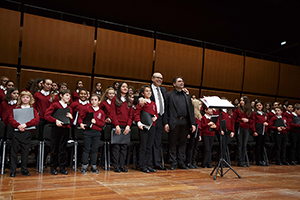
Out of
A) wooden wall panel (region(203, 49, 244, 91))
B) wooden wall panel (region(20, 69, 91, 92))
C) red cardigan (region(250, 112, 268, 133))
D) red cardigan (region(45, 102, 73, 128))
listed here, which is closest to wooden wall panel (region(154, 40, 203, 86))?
wooden wall panel (region(203, 49, 244, 91))

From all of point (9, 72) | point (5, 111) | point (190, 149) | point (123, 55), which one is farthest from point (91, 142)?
point (123, 55)

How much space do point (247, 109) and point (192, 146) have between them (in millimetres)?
1662

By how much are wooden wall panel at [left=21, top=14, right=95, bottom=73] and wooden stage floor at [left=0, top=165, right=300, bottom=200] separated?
3.54 m

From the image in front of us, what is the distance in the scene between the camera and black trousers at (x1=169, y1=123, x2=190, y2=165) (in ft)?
14.4

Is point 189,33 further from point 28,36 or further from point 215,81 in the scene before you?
point 28,36

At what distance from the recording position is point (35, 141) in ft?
12.6

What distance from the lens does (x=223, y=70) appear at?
9133 millimetres

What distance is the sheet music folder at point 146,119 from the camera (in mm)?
3999

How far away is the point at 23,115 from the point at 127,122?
5.11ft

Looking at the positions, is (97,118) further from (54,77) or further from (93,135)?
(54,77)

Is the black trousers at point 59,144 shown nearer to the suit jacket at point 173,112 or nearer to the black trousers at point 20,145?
the black trousers at point 20,145

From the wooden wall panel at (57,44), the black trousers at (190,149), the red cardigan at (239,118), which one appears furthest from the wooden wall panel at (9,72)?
the red cardigan at (239,118)

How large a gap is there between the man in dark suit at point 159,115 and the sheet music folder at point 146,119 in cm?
29

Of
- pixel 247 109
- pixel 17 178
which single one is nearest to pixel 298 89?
pixel 247 109
